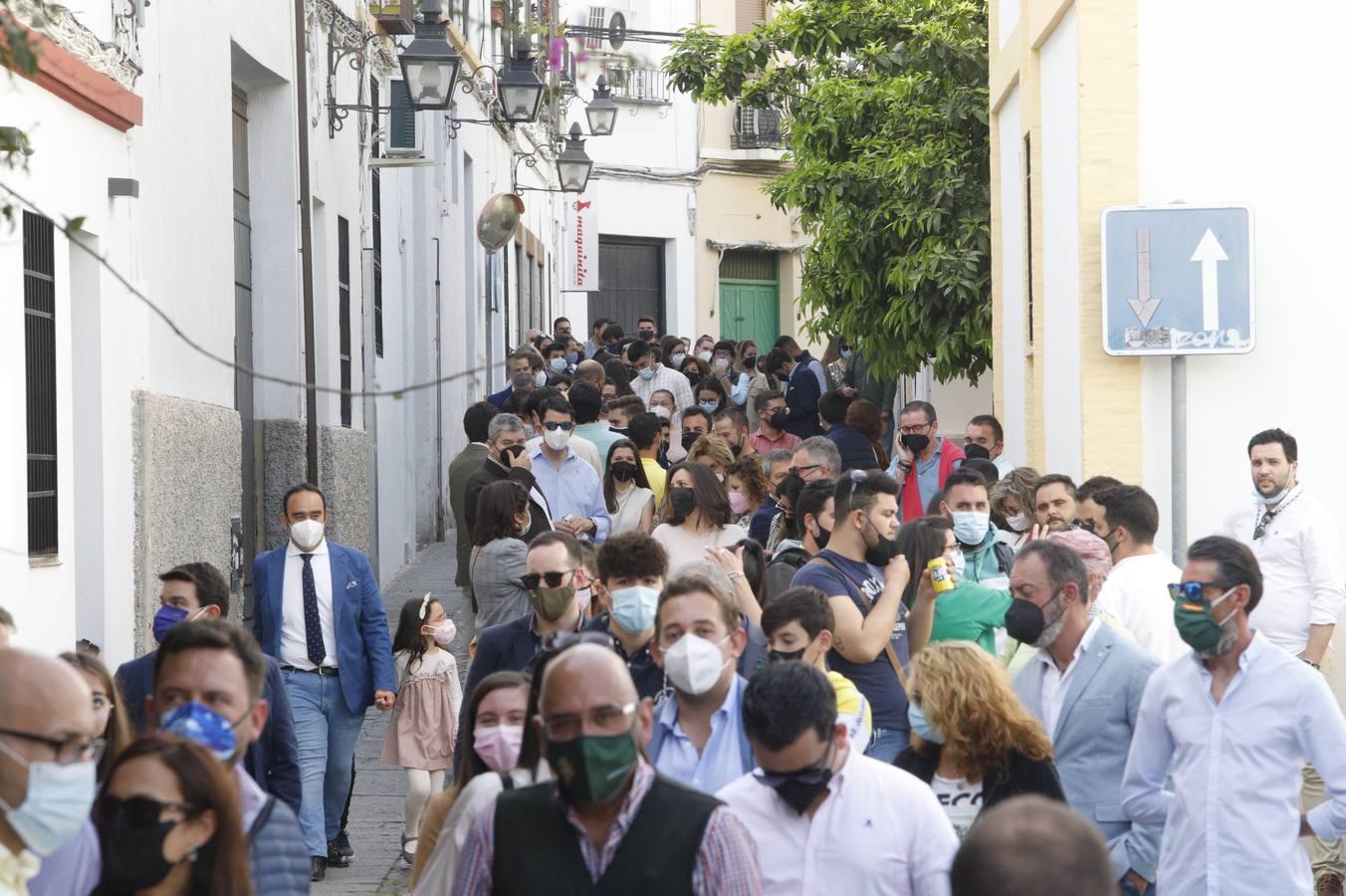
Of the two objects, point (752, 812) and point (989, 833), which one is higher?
point (989, 833)

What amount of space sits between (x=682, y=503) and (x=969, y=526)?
1403 millimetres

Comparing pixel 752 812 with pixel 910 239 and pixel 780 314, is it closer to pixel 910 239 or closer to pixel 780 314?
pixel 910 239

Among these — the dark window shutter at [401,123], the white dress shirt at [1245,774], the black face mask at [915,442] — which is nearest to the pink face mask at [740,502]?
the black face mask at [915,442]

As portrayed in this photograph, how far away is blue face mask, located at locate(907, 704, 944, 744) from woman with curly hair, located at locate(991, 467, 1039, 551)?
182 inches

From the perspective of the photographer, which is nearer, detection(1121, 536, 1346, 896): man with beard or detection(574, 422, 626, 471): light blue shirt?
detection(1121, 536, 1346, 896): man with beard

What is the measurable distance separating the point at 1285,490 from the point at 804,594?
441 centimetres

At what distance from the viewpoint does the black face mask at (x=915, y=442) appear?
12.3m

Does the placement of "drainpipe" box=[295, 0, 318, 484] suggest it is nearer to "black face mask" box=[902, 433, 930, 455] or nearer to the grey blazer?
the grey blazer

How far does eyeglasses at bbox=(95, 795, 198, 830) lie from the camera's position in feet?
13.0

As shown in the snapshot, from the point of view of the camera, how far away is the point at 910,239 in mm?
19594

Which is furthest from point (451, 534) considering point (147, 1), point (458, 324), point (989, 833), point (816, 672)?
point (989, 833)

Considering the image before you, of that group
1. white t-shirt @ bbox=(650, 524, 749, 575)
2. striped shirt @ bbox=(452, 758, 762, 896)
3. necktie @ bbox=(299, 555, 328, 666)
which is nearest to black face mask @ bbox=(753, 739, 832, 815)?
striped shirt @ bbox=(452, 758, 762, 896)

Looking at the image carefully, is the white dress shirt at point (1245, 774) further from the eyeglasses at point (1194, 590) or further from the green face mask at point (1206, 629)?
the eyeglasses at point (1194, 590)

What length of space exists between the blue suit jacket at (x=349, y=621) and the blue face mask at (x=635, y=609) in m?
2.95
